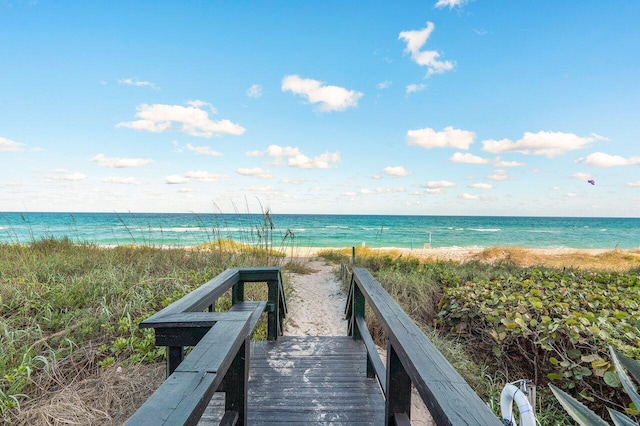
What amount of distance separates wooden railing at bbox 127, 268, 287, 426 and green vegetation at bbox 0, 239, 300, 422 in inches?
59.5

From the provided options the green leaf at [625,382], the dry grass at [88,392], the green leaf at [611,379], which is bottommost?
the dry grass at [88,392]

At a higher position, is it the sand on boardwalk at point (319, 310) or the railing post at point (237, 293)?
the railing post at point (237, 293)

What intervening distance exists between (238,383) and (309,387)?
114 cm

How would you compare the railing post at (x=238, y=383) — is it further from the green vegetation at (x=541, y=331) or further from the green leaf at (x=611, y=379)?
the green leaf at (x=611, y=379)

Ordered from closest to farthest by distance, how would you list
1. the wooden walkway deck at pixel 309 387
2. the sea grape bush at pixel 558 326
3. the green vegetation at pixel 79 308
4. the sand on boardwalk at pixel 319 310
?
the wooden walkway deck at pixel 309 387 < the sea grape bush at pixel 558 326 < the green vegetation at pixel 79 308 < the sand on boardwalk at pixel 319 310

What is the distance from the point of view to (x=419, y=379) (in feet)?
3.05

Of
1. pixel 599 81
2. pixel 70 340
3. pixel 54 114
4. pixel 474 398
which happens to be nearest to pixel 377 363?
pixel 474 398

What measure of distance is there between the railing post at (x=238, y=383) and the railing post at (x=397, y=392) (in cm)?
61

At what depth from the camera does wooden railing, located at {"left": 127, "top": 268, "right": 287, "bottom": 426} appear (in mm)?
692

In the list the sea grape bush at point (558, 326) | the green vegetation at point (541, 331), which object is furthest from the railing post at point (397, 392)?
the sea grape bush at point (558, 326)

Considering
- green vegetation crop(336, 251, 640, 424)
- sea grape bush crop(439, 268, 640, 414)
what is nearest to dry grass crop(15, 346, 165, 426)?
green vegetation crop(336, 251, 640, 424)

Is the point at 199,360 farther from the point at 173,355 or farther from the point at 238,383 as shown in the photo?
the point at 173,355

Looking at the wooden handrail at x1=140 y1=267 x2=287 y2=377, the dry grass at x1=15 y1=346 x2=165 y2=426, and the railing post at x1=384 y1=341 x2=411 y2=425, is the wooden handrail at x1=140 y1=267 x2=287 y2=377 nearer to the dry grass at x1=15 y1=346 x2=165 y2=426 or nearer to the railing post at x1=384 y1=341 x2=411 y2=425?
the railing post at x1=384 y1=341 x2=411 y2=425

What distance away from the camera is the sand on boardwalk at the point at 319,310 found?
11.7ft
